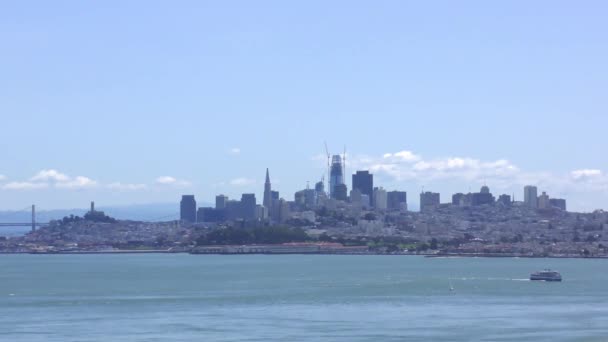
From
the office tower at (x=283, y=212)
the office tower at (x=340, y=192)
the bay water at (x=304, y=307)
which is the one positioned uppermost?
the office tower at (x=340, y=192)

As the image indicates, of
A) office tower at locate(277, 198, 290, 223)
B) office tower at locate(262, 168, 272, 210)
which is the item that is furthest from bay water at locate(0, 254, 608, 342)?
office tower at locate(262, 168, 272, 210)

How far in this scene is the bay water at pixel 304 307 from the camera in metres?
36.1

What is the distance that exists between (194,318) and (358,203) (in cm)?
13491

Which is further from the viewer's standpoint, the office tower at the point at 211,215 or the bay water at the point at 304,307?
the office tower at the point at 211,215

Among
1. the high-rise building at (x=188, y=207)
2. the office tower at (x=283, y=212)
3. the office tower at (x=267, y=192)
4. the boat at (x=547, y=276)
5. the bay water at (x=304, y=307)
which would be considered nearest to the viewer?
the bay water at (x=304, y=307)

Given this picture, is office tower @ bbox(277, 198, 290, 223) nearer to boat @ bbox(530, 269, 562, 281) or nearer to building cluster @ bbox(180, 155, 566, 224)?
building cluster @ bbox(180, 155, 566, 224)

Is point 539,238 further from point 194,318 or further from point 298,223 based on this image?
point 194,318

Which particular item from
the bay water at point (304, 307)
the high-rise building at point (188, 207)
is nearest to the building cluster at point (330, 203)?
the high-rise building at point (188, 207)

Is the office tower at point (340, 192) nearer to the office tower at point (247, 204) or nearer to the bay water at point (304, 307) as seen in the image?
the office tower at point (247, 204)

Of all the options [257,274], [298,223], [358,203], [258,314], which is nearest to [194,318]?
[258,314]

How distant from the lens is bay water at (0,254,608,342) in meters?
36.1

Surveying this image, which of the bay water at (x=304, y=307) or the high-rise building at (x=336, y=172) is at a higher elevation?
the high-rise building at (x=336, y=172)

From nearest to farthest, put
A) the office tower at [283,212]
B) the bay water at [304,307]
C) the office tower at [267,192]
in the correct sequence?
the bay water at [304,307] → the office tower at [283,212] → the office tower at [267,192]

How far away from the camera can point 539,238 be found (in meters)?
136
